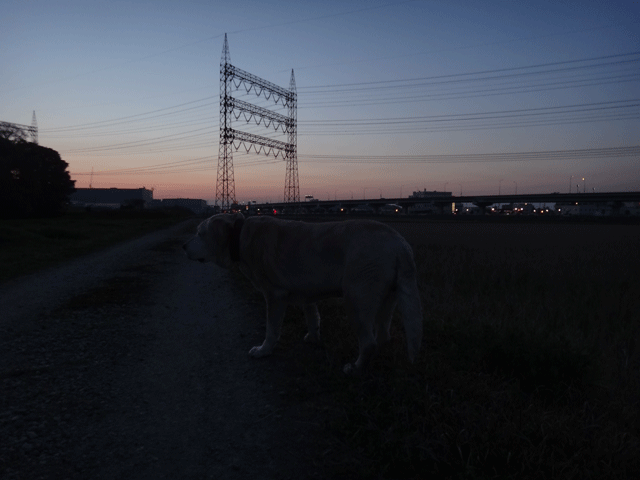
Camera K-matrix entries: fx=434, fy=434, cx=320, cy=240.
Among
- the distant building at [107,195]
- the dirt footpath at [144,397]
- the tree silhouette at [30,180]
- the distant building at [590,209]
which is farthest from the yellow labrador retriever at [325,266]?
the distant building at [107,195]

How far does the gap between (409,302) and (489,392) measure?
923 millimetres

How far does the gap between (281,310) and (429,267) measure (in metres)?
6.85

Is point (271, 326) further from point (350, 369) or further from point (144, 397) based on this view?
point (144, 397)

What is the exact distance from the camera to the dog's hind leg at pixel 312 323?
500 cm

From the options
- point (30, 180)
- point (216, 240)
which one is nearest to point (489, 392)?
point (216, 240)

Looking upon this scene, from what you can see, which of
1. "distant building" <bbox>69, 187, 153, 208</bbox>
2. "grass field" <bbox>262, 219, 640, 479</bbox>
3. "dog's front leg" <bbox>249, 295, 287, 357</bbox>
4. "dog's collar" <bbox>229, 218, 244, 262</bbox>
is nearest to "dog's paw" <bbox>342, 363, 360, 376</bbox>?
"grass field" <bbox>262, 219, 640, 479</bbox>

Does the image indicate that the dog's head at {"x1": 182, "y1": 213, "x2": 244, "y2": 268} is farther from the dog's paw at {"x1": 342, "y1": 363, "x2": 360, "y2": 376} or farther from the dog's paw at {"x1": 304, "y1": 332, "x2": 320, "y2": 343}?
the dog's paw at {"x1": 342, "y1": 363, "x2": 360, "y2": 376}

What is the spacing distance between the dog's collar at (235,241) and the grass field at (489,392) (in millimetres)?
1202

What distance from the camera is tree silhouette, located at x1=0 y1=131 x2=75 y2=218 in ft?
134

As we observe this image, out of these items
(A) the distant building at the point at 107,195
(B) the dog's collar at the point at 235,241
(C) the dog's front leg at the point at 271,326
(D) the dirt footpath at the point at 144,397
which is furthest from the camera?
(A) the distant building at the point at 107,195

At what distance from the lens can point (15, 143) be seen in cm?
4409

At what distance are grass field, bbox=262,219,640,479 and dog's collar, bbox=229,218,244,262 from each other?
1.20 m

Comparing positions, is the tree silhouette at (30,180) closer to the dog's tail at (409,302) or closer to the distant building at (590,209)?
the dog's tail at (409,302)

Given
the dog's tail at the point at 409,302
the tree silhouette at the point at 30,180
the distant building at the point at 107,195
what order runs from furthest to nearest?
the distant building at the point at 107,195, the tree silhouette at the point at 30,180, the dog's tail at the point at 409,302
